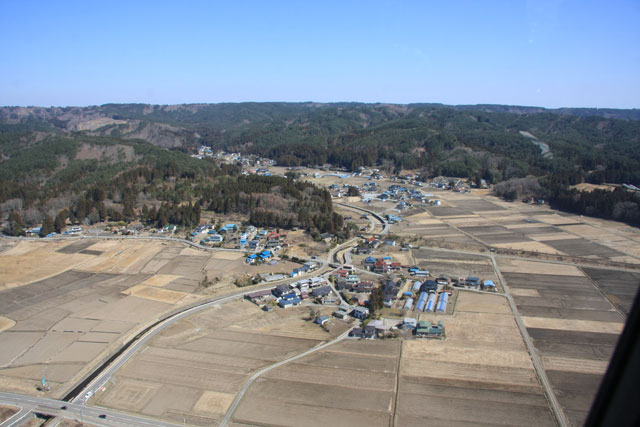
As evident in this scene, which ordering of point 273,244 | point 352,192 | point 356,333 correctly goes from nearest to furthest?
point 356,333 → point 273,244 → point 352,192

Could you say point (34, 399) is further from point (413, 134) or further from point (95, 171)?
point (413, 134)

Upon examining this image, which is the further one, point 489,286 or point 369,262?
point 369,262

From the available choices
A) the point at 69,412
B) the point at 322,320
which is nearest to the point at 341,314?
the point at 322,320

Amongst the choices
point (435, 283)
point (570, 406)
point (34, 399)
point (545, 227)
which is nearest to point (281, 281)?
point (435, 283)

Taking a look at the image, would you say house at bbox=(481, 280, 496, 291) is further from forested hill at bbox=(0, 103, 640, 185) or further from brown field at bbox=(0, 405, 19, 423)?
forested hill at bbox=(0, 103, 640, 185)

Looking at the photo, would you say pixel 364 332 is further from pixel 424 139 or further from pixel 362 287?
pixel 424 139

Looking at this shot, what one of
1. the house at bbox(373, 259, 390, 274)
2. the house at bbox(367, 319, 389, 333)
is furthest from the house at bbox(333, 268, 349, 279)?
the house at bbox(367, 319, 389, 333)
